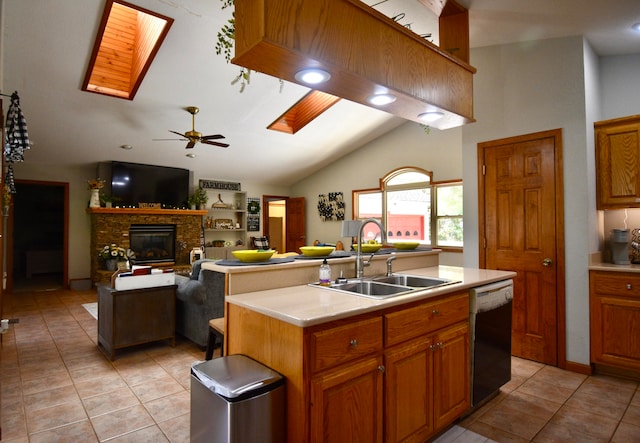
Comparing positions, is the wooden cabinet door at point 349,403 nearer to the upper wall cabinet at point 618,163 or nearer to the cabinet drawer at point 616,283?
the cabinet drawer at point 616,283

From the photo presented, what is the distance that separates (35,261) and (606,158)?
1113cm

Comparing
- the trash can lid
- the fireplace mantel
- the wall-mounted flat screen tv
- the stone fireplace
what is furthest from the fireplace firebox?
the trash can lid

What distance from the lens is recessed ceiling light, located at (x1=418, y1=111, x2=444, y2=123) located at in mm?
2451

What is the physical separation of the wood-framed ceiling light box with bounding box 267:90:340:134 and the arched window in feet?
6.71

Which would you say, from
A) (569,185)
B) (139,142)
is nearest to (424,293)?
(569,185)

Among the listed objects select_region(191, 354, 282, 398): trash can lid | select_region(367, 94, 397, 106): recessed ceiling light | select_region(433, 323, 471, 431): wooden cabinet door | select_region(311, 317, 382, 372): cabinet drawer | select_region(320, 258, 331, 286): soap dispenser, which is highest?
select_region(367, 94, 397, 106): recessed ceiling light

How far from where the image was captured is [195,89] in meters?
5.16

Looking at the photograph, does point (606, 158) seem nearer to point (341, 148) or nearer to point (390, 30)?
point (390, 30)

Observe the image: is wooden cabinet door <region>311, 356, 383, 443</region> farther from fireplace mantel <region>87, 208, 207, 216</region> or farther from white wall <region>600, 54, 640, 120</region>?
fireplace mantel <region>87, 208, 207, 216</region>

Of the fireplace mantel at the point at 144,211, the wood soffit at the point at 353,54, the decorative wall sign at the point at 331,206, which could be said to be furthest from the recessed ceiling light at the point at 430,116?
the fireplace mantel at the point at 144,211

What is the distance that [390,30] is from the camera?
1.98 m

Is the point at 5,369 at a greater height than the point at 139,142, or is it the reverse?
the point at 139,142

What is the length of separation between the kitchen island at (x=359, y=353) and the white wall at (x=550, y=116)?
5.05 ft

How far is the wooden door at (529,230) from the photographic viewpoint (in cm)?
327
